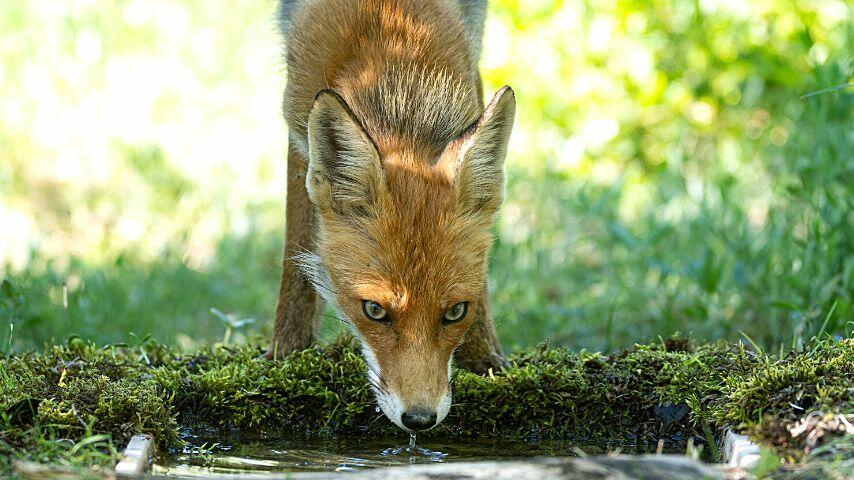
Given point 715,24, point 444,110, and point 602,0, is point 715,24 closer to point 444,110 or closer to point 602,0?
Result: point 602,0

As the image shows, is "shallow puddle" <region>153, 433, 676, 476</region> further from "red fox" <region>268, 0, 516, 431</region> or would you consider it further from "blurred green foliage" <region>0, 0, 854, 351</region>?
"blurred green foliage" <region>0, 0, 854, 351</region>

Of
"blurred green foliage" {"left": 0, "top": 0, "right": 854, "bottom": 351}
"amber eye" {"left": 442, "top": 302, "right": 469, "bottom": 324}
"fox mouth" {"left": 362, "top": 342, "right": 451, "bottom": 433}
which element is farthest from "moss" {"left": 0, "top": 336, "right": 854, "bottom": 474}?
"blurred green foliage" {"left": 0, "top": 0, "right": 854, "bottom": 351}

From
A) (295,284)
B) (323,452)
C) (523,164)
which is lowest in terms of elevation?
(323,452)

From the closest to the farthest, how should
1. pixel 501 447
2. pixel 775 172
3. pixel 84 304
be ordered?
pixel 501 447, pixel 84 304, pixel 775 172

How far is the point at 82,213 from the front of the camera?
1045 centimetres

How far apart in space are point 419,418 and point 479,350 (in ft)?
4.52

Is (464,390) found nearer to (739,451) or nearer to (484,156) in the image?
(484,156)

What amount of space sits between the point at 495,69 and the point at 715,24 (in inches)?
93.4

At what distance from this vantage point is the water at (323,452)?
13.8 ft

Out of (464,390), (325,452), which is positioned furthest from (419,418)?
(464,390)

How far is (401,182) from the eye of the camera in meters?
4.71

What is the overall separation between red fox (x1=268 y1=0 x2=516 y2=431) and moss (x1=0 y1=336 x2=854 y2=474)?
1.17 feet

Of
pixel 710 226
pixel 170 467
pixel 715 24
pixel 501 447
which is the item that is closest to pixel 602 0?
pixel 715 24

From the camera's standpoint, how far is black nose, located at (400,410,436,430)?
429 cm
